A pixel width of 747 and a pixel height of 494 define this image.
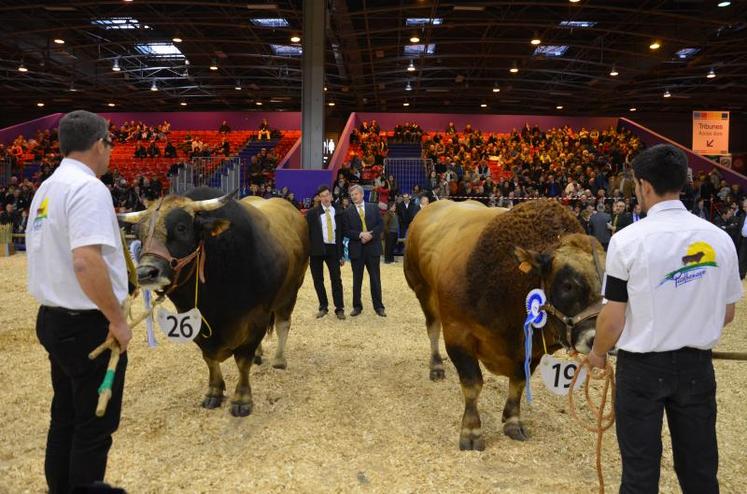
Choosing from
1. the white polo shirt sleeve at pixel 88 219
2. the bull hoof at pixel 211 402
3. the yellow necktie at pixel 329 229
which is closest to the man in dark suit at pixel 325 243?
the yellow necktie at pixel 329 229

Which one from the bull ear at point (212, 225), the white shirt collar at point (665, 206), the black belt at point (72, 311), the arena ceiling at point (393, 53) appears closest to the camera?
the white shirt collar at point (665, 206)

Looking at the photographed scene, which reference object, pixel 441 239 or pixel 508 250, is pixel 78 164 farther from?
pixel 441 239

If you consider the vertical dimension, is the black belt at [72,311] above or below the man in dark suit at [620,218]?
below

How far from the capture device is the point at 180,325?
417 cm

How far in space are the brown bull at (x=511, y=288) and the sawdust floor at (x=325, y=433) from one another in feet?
1.41

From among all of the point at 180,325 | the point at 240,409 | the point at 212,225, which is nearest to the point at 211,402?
the point at 240,409

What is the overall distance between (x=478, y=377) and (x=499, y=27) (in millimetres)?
20318

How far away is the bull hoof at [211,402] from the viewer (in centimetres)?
493

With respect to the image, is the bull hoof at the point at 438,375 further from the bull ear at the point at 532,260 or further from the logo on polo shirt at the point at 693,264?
the logo on polo shirt at the point at 693,264

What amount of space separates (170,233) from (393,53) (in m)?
22.9

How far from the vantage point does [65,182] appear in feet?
8.24

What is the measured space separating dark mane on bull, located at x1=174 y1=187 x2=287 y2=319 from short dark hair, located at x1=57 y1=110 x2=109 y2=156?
1.64m

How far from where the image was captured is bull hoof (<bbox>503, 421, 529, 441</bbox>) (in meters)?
4.35

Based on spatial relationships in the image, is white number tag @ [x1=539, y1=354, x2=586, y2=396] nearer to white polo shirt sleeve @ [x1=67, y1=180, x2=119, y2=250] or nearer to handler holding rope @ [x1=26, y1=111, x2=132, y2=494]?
handler holding rope @ [x1=26, y1=111, x2=132, y2=494]
